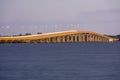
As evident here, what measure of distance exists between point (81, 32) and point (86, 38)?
329 inches

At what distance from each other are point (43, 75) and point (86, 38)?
99.2 meters

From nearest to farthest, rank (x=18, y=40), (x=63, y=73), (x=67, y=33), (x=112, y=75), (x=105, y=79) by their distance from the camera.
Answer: (x=105, y=79)
(x=112, y=75)
(x=63, y=73)
(x=67, y=33)
(x=18, y=40)

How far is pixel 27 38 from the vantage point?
392 ft

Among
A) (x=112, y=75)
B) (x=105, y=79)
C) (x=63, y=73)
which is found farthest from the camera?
(x=63, y=73)

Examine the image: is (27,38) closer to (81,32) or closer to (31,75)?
(81,32)

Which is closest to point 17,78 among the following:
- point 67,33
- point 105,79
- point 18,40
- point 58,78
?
point 58,78

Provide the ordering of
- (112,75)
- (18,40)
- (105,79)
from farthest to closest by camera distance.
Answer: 1. (18,40)
2. (112,75)
3. (105,79)

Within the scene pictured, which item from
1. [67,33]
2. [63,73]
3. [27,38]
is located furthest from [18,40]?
[63,73]

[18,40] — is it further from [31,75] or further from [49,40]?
[31,75]

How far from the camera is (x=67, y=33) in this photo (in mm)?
117312

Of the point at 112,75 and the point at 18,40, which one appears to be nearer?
the point at 112,75

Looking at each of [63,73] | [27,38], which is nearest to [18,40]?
[27,38]

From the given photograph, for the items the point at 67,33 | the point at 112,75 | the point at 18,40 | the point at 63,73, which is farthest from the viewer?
the point at 18,40

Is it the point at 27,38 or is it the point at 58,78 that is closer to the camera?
the point at 58,78
